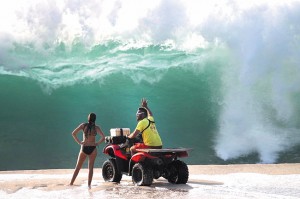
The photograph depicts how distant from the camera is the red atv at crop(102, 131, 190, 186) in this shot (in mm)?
7918

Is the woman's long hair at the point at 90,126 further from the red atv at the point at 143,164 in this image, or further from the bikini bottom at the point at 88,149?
the red atv at the point at 143,164

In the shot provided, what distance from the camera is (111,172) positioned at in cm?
875

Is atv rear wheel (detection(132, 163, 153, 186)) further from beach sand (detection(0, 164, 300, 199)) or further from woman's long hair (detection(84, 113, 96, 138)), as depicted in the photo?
woman's long hair (detection(84, 113, 96, 138))

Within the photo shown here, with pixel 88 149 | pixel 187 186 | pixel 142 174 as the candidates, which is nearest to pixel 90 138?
pixel 88 149

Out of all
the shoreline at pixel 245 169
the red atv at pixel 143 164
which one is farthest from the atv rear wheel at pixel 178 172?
the shoreline at pixel 245 169

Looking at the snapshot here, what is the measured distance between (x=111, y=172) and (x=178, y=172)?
1.18 m

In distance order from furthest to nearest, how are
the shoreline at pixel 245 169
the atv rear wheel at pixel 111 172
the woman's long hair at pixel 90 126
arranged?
1. the shoreline at pixel 245 169
2. the atv rear wheel at pixel 111 172
3. the woman's long hair at pixel 90 126

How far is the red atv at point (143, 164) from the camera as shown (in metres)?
7.92

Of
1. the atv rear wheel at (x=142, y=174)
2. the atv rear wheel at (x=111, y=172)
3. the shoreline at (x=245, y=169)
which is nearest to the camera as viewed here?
the atv rear wheel at (x=142, y=174)

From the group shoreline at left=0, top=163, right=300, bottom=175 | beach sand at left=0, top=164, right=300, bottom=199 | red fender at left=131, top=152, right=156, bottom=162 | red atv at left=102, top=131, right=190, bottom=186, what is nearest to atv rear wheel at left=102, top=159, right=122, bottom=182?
red atv at left=102, top=131, right=190, bottom=186

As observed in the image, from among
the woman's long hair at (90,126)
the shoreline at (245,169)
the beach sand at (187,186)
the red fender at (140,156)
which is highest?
the woman's long hair at (90,126)

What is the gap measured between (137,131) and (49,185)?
5.43ft

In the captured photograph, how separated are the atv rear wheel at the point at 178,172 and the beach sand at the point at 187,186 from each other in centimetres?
11

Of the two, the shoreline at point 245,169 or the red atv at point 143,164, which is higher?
the shoreline at point 245,169
